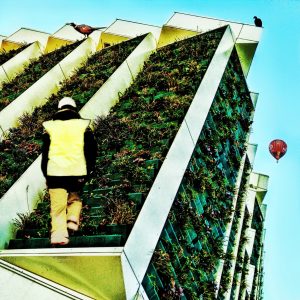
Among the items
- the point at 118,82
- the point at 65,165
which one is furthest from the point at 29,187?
the point at 118,82

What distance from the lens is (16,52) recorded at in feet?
56.7

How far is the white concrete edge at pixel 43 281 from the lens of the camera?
6.60 meters

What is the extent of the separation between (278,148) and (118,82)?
29.6 ft

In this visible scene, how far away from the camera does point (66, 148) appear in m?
6.20

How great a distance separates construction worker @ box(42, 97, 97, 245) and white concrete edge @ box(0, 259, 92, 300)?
670 millimetres

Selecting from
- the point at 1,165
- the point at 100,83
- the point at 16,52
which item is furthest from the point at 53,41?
the point at 1,165

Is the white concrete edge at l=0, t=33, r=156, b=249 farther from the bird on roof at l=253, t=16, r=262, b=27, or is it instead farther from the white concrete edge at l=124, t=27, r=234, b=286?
the bird on roof at l=253, t=16, r=262, b=27

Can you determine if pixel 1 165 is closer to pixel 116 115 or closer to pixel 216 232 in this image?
pixel 116 115

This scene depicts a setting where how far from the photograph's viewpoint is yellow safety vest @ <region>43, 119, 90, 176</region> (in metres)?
6.16

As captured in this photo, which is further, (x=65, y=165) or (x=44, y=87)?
(x=44, y=87)

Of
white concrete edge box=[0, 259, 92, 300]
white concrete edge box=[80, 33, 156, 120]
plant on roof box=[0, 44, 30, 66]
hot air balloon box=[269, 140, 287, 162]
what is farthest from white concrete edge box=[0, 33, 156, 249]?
hot air balloon box=[269, 140, 287, 162]

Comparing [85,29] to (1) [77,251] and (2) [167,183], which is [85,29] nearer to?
(2) [167,183]

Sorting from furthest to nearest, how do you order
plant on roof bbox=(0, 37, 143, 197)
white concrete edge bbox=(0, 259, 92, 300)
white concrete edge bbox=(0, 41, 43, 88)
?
white concrete edge bbox=(0, 41, 43, 88)
plant on roof bbox=(0, 37, 143, 197)
white concrete edge bbox=(0, 259, 92, 300)

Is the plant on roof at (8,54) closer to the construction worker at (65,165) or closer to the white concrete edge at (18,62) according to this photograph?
the white concrete edge at (18,62)
